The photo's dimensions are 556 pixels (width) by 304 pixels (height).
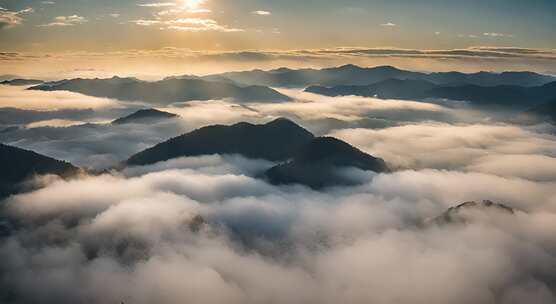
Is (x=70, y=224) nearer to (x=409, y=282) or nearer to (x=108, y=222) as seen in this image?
(x=108, y=222)

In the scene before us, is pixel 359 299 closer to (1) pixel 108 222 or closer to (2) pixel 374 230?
(2) pixel 374 230

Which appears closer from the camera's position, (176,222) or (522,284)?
(522,284)

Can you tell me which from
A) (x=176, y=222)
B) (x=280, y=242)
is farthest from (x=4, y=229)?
(x=280, y=242)

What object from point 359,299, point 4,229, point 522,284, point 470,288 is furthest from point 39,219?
point 522,284

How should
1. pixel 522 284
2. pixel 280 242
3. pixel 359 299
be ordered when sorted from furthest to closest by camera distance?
pixel 280 242, pixel 522 284, pixel 359 299

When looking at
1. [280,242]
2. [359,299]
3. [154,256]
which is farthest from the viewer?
[280,242]

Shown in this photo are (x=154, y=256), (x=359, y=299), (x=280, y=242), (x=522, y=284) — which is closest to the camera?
(x=359, y=299)
